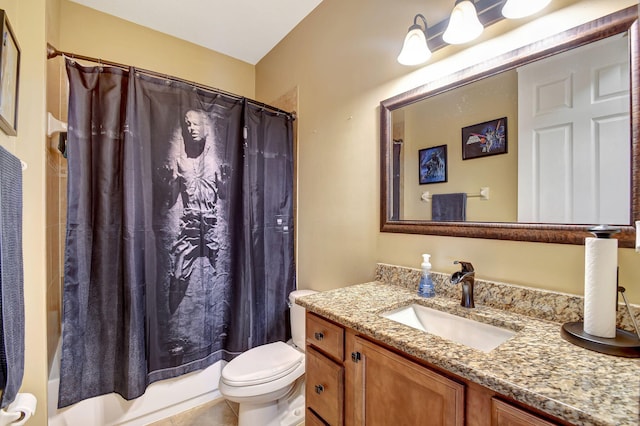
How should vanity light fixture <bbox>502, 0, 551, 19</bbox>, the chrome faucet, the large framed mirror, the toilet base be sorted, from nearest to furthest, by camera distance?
the large framed mirror < vanity light fixture <bbox>502, 0, 551, 19</bbox> < the chrome faucet < the toilet base

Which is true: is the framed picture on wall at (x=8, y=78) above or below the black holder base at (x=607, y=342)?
above

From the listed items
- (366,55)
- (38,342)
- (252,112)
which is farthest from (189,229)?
(366,55)

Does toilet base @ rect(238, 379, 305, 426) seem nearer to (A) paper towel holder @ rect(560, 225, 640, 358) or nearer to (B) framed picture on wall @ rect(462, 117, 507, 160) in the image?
(A) paper towel holder @ rect(560, 225, 640, 358)

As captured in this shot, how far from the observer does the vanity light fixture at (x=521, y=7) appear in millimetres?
908

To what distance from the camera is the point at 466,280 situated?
1.05 meters

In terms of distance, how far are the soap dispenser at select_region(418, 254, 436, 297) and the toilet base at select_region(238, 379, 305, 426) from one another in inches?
42.5

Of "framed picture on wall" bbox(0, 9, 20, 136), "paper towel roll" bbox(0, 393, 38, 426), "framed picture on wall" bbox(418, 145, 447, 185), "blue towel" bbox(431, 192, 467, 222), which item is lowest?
"paper towel roll" bbox(0, 393, 38, 426)

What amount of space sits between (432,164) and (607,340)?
0.84 metres

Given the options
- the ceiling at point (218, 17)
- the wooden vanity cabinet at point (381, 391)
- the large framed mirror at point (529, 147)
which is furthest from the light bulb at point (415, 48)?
the wooden vanity cabinet at point (381, 391)

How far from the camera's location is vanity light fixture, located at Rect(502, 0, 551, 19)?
0.91m

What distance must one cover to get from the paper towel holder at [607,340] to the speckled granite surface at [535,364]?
2 centimetres

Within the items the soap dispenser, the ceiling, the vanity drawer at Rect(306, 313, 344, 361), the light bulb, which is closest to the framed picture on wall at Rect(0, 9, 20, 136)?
the ceiling

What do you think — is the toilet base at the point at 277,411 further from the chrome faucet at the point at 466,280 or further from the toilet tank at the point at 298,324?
the chrome faucet at the point at 466,280

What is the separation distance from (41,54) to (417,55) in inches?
66.1
